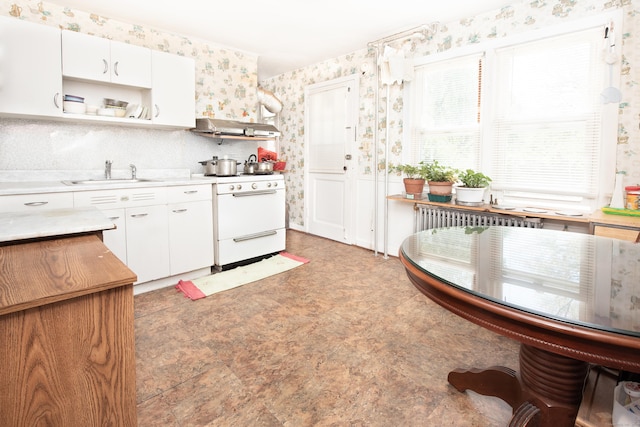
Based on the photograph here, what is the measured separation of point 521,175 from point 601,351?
2697mm

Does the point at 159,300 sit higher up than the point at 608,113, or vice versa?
the point at 608,113

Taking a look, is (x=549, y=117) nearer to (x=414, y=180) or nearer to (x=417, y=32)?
(x=414, y=180)

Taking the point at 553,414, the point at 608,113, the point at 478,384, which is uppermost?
the point at 608,113

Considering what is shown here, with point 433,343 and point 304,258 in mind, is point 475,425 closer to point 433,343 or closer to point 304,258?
point 433,343

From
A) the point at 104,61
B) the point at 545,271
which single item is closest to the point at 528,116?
the point at 545,271

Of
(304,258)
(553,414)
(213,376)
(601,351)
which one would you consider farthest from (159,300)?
(601,351)

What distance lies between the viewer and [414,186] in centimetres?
364

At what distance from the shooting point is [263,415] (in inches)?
62.1

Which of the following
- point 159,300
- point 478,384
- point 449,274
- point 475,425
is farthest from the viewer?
point 159,300

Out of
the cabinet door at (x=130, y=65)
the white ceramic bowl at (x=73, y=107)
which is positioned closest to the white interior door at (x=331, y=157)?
the cabinet door at (x=130, y=65)

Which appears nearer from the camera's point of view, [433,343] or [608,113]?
[433,343]

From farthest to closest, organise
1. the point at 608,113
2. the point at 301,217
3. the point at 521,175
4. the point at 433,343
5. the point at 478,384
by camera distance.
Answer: the point at 301,217
the point at 521,175
the point at 608,113
the point at 433,343
the point at 478,384

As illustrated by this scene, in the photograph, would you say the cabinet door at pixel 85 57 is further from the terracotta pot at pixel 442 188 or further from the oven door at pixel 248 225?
the terracotta pot at pixel 442 188

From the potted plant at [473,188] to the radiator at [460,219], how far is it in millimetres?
173
